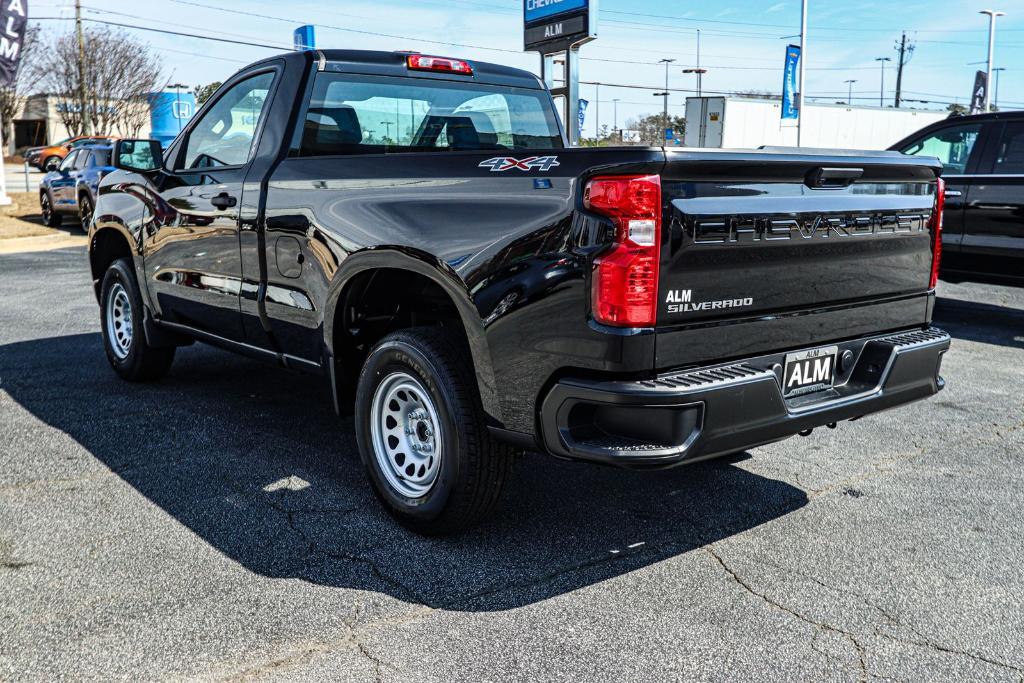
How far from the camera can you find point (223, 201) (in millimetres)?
4648

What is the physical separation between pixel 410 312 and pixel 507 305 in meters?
1.08

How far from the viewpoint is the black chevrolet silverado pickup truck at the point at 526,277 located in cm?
287

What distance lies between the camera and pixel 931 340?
3.71 meters

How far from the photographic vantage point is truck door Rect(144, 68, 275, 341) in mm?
4664

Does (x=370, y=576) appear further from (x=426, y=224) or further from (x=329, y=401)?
(x=329, y=401)

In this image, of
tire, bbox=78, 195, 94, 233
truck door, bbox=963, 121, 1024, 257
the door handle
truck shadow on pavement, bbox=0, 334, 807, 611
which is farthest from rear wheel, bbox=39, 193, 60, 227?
truck door, bbox=963, 121, 1024, 257

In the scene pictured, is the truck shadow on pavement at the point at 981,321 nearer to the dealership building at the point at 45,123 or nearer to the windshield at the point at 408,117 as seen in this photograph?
the windshield at the point at 408,117

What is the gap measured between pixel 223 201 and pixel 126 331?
1.84m

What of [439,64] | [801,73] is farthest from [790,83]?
[439,64]

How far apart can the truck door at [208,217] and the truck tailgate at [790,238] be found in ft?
8.29

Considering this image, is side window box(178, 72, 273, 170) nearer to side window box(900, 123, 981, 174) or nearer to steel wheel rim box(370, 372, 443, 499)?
steel wheel rim box(370, 372, 443, 499)

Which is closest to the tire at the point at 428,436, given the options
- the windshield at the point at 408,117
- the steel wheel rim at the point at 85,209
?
the windshield at the point at 408,117

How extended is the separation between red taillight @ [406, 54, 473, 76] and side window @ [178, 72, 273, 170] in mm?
725

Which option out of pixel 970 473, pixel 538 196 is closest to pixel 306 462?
pixel 538 196
